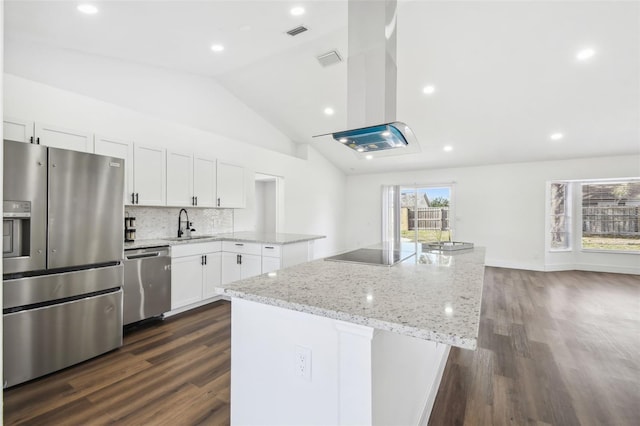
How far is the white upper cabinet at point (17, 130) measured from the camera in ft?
7.77

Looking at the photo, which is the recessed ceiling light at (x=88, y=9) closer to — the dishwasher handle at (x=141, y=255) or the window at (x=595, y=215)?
the dishwasher handle at (x=141, y=255)

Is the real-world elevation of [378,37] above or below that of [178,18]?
below

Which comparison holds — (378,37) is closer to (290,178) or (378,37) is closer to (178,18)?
(178,18)

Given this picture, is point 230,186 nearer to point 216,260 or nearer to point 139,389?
point 216,260

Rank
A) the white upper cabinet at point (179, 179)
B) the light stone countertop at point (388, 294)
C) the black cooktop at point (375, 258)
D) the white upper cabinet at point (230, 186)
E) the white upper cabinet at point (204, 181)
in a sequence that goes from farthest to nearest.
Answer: the white upper cabinet at point (230, 186) < the white upper cabinet at point (204, 181) < the white upper cabinet at point (179, 179) < the black cooktop at point (375, 258) < the light stone countertop at point (388, 294)

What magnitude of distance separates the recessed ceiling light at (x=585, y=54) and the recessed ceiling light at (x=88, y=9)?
4.96 metres

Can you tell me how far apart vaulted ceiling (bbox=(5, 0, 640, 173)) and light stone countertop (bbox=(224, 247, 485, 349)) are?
2597 millimetres

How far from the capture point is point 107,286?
2.54 metres

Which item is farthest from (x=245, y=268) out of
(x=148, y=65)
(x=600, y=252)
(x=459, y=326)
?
(x=600, y=252)

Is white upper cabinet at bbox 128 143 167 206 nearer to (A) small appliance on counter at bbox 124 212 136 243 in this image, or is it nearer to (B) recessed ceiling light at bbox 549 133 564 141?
(A) small appliance on counter at bbox 124 212 136 243

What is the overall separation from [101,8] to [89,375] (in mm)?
3045

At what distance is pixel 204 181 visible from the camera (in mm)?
4008

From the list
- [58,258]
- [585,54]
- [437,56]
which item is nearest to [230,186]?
[58,258]

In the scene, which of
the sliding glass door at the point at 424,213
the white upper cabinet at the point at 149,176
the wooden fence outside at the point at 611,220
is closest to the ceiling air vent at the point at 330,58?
the white upper cabinet at the point at 149,176
